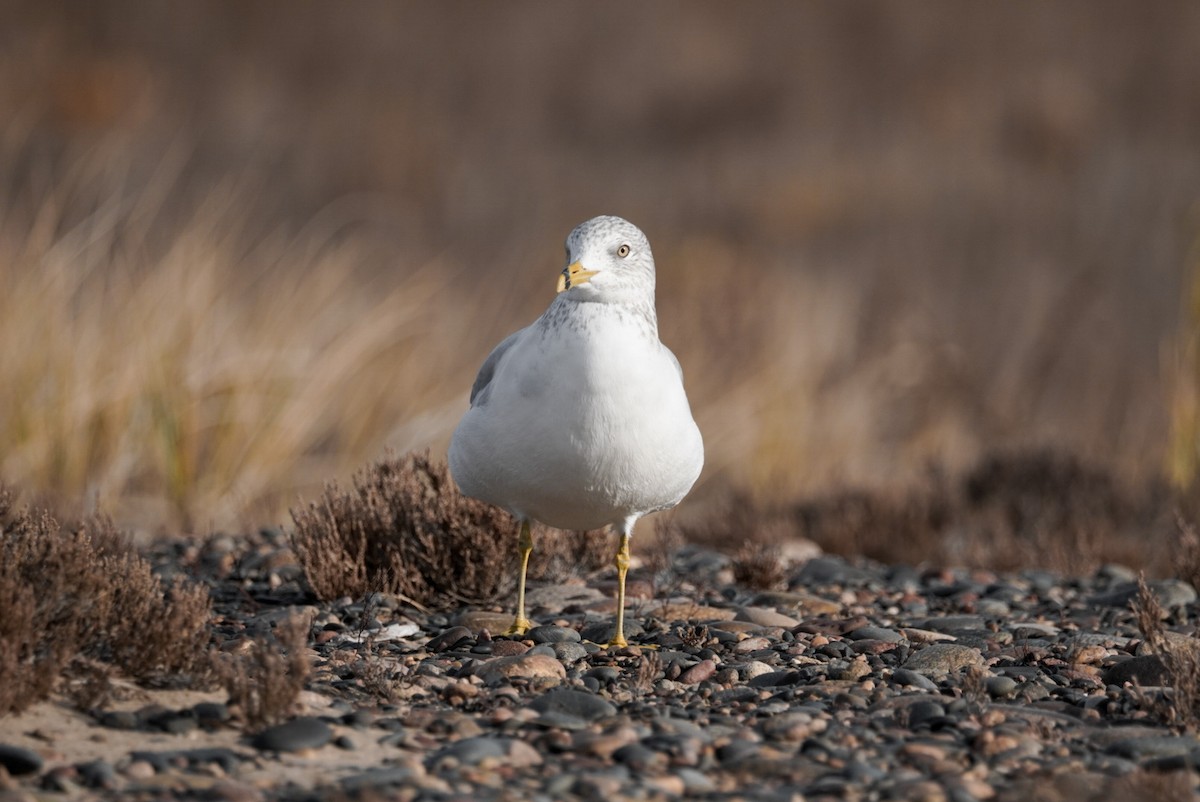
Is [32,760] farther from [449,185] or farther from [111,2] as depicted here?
[111,2]

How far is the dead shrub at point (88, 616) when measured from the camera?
3523 millimetres

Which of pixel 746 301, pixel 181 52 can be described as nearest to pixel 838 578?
pixel 746 301

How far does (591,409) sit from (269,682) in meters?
1.15

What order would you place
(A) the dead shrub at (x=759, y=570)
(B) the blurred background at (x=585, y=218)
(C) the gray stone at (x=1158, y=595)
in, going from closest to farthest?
1. (C) the gray stone at (x=1158, y=595)
2. (A) the dead shrub at (x=759, y=570)
3. (B) the blurred background at (x=585, y=218)

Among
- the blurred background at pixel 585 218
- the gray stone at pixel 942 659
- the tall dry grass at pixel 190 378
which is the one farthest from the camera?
the blurred background at pixel 585 218

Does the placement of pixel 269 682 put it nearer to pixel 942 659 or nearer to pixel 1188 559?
pixel 942 659

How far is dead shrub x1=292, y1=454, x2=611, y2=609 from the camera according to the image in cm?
511

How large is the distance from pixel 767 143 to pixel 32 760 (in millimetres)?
22163

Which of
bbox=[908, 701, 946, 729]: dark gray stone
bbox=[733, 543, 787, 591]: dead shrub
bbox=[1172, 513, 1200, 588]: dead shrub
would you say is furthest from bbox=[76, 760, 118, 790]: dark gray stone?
bbox=[1172, 513, 1200, 588]: dead shrub

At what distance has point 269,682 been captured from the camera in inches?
136

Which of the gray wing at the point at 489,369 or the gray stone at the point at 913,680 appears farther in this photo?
the gray wing at the point at 489,369

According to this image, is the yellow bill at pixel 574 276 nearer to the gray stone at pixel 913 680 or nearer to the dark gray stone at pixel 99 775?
the gray stone at pixel 913 680

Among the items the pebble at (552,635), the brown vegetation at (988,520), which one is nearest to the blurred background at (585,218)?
the brown vegetation at (988,520)

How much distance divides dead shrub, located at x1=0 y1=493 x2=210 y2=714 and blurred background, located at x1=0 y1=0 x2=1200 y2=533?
3.43m
